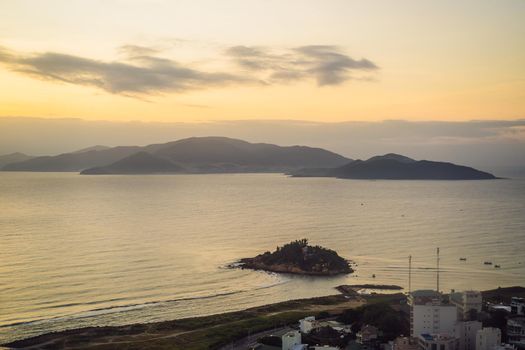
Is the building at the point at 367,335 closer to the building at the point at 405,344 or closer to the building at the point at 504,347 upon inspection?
the building at the point at 405,344

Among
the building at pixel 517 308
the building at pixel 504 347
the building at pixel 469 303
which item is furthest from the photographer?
→ the building at pixel 517 308

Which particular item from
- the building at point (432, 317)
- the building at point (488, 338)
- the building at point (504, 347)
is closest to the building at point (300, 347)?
the building at point (432, 317)

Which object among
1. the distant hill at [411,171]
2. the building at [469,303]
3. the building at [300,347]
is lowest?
the building at [300,347]

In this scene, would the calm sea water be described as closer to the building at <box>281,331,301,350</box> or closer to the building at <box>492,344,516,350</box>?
the building at <box>281,331,301,350</box>

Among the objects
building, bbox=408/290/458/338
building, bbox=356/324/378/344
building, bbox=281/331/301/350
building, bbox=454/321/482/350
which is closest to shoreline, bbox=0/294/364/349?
building, bbox=281/331/301/350

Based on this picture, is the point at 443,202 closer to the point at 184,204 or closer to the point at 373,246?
the point at 184,204
